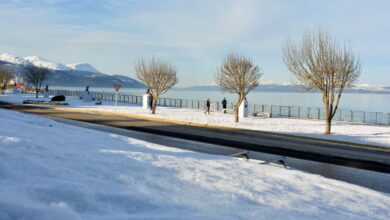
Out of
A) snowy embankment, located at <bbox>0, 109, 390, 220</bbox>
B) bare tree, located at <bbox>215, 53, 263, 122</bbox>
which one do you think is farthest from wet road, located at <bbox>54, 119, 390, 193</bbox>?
bare tree, located at <bbox>215, 53, 263, 122</bbox>

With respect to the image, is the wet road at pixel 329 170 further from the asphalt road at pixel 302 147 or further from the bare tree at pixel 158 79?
the bare tree at pixel 158 79

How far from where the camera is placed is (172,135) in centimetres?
1944

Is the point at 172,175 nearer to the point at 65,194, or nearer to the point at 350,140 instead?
the point at 65,194

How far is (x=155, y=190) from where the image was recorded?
20.2 ft

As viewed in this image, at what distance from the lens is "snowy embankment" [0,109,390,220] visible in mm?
4766

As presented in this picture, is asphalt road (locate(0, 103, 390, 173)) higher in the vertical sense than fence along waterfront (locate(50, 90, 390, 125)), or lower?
lower

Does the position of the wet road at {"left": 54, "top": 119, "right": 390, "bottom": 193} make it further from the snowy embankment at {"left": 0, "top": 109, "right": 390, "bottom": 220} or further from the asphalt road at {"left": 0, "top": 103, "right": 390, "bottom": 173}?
the snowy embankment at {"left": 0, "top": 109, "right": 390, "bottom": 220}

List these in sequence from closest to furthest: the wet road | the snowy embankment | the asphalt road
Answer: the snowy embankment → the wet road → the asphalt road

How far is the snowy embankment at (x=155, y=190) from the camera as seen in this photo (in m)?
4.77

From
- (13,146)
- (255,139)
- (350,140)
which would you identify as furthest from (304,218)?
(350,140)

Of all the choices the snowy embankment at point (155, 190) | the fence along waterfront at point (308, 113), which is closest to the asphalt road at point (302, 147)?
the snowy embankment at point (155, 190)

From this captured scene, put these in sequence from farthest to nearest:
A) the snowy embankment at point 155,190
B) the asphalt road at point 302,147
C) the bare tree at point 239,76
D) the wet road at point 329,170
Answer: the bare tree at point 239,76, the asphalt road at point 302,147, the wet road at point 329,170, the snowy embankment at point 155,190

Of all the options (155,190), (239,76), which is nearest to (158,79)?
(239,76)

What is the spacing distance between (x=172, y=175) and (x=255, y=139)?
1212 cm
